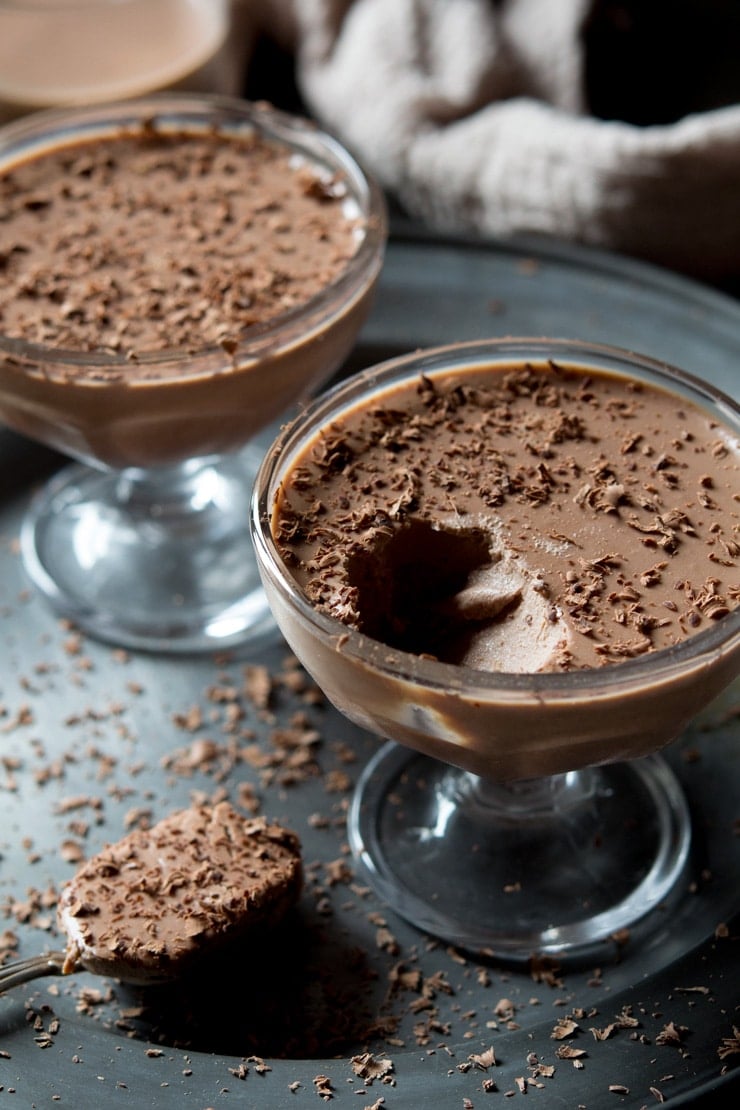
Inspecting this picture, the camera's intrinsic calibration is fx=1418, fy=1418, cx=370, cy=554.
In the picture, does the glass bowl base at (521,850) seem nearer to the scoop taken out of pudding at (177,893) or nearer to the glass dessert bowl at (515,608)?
the glass dessert bowl at (515,608)

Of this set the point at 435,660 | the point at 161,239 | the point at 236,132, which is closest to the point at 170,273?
the point at 161,239

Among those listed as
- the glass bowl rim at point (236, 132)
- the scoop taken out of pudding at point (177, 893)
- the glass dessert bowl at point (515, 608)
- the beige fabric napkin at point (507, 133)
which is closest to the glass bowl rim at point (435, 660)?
the glass dessert bowl at point (515, 608)

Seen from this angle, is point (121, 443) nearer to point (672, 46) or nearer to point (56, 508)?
point (56, 508)

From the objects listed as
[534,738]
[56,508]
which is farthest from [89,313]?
[534,738]

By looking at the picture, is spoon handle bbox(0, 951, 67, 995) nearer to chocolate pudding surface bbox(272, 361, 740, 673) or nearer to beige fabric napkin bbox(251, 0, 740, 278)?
chocolate pudding surface bbox(272, 361, 740, 673)

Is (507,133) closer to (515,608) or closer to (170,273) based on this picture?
(170,273)
